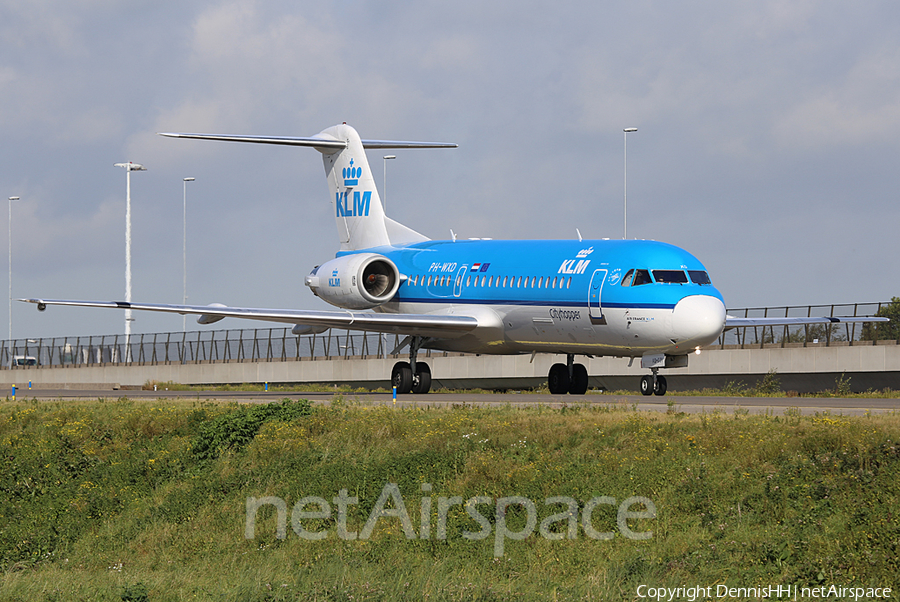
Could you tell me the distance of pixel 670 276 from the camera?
96.4ft

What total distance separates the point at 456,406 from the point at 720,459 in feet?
27.1

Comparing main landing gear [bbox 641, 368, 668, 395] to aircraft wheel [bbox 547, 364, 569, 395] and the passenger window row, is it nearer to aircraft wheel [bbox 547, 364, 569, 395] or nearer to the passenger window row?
the passenger window row

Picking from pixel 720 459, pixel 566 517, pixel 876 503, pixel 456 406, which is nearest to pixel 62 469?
pixel 456 406

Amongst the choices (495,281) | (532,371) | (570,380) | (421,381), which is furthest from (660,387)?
(532,371)

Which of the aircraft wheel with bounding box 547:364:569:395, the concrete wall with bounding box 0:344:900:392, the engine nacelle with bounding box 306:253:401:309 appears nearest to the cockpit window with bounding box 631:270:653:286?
the aircraft wheel with bounding box 547:364:569:395

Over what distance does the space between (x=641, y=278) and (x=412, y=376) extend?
941 centimetres

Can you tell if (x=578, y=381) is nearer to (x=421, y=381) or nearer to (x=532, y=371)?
(x=421, y=381)

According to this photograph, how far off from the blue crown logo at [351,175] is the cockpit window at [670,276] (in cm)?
1653

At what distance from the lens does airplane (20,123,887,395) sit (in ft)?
96.2

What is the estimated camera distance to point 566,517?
18188 millimetres

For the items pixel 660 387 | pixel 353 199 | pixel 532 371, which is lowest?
pixel 532 371

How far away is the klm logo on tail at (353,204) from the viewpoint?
4294 centimetres

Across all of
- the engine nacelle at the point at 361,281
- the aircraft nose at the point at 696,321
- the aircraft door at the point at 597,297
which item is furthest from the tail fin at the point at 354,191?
the aircraft nose at the point at 696,321

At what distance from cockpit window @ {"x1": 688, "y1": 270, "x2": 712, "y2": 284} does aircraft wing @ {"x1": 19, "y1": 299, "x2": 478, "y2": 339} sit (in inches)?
268
